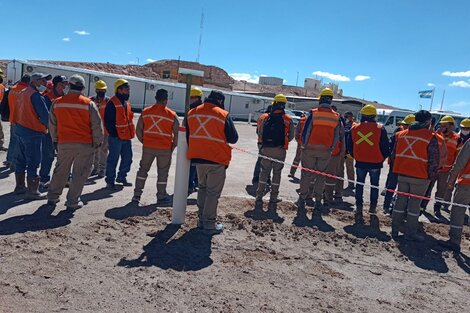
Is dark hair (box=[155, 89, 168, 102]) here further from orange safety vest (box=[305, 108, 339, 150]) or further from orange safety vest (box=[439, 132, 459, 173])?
orange safety vest (box=[439, 132, 459, 173])

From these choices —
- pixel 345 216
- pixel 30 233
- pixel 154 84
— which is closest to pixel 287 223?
pixel 345 216

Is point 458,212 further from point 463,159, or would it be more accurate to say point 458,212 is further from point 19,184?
point 19,184

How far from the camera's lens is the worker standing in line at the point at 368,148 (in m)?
7.46

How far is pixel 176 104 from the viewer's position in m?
35.7

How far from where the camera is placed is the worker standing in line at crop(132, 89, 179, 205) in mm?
7121

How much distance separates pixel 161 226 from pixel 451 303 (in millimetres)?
3748

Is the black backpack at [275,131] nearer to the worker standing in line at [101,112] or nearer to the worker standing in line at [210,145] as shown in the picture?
the worker standing in line at [210,145]

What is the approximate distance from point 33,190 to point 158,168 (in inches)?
81.6

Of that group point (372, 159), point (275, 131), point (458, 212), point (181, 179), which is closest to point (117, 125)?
point (181, 179)

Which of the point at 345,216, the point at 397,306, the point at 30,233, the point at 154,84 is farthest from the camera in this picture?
the point at 154,84

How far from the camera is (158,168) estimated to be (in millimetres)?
7289

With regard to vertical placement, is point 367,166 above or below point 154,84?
below

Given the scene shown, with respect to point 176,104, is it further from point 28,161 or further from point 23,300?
point 23,300

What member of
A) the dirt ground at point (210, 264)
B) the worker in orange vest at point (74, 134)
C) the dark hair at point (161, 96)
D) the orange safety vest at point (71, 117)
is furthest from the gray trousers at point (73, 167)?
the dark hair at point (161, 96)
